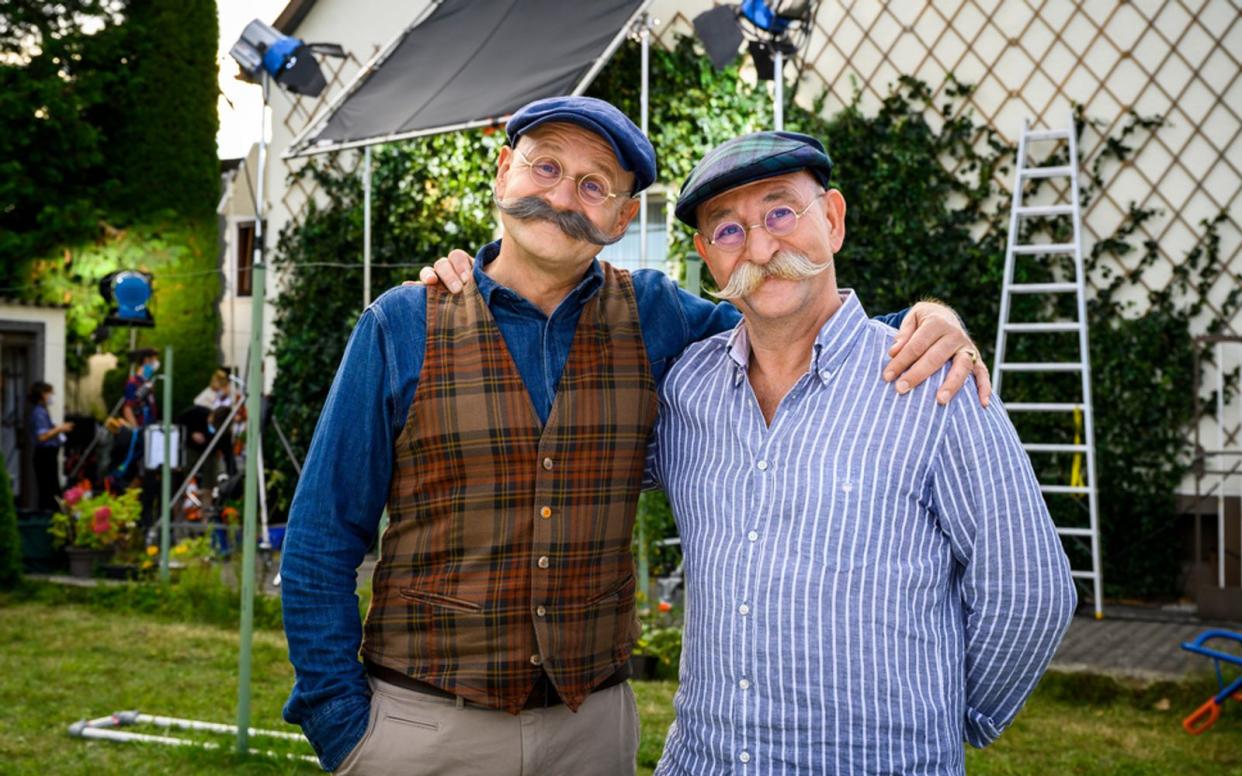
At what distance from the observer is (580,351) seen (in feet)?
6.53

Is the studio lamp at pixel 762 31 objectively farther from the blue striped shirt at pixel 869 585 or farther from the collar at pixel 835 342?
the blue striped shirt at pixel 869 585

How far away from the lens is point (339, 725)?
6.17 ft

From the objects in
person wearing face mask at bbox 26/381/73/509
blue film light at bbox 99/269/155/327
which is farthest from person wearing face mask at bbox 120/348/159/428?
person wearing face mask at bbox 26/381/73/509

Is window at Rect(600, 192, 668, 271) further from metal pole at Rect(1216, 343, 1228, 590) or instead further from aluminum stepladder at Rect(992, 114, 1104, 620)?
metal pole at Rect(1216, 343, 1228, 590)

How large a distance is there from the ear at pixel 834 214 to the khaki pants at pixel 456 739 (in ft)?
2.77

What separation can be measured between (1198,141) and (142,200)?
445 inches

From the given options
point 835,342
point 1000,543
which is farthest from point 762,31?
point 1000,543

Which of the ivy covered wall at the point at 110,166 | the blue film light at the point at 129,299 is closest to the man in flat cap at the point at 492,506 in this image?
the blue film light at the point at 129,299

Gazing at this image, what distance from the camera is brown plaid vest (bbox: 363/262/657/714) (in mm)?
1867

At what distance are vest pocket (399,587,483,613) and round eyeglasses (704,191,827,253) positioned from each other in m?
0.66

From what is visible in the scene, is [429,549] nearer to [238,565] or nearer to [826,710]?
[826,710]

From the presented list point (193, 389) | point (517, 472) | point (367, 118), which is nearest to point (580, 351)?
point (517, 472)

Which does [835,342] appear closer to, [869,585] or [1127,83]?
[869,585]

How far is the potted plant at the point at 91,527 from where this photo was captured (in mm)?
8039
